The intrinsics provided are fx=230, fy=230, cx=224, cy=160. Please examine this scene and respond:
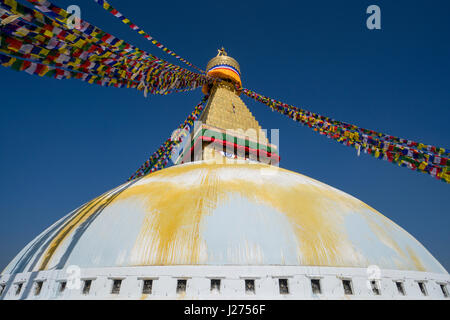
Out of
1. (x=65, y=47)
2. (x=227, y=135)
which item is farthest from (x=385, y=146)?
(x=65, y=47)

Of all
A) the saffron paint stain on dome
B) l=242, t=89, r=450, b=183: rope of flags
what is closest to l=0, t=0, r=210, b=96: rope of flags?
the saffron paint stain on dome

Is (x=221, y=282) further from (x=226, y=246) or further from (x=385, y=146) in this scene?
(x=385, y=146)

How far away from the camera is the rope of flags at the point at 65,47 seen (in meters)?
2.96

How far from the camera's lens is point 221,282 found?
2.89 meters

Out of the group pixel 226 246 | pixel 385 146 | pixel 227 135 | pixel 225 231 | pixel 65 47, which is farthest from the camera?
pixel 227 135

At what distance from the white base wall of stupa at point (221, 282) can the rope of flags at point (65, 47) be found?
10.0 ft

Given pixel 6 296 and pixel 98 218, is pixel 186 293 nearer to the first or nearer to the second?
pixel 98 218

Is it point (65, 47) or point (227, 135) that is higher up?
point (227, 135)

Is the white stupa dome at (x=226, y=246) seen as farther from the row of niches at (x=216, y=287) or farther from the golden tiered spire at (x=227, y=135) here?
the golden tiered spire at (x=227, y=135)

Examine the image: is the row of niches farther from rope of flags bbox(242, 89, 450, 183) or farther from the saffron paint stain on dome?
rope of flags bbox(242, 89, 450, 183)

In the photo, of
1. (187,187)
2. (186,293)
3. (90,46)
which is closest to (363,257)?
(186,293)

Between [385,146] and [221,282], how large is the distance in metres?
5.77

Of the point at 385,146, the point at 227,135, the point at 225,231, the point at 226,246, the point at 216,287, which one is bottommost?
the point at 216,287
